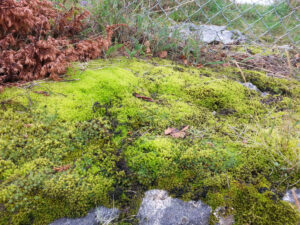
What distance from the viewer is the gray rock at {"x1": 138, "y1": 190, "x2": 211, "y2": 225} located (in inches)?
64.2

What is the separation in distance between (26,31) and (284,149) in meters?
3.31

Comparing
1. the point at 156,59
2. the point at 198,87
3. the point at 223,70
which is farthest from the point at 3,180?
the point at 223,70

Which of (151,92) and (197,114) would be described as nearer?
(197,114)

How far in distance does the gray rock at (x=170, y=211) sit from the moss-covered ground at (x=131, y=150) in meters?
0.06

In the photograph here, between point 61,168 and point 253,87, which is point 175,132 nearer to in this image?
point 61,168

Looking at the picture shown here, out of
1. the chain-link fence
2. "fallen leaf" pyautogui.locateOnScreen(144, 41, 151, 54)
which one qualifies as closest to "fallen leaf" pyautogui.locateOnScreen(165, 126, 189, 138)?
"fallen leaf" pyautogui.locateOnScreen(144, 41, 151, 54)

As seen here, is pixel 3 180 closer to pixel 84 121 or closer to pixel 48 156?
pixel 48 156

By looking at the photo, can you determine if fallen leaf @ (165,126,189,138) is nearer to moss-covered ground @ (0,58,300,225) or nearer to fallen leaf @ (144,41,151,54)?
moss-covered ground @ (0,58,300,225)

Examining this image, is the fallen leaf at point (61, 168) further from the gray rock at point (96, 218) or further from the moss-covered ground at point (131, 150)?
the gray rock at point (96, 218)

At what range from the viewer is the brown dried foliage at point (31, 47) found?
2572mm

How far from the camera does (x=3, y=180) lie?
64.2 inches

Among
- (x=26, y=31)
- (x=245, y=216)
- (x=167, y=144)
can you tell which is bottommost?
(x=245, y=216)

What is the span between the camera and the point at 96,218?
159cm

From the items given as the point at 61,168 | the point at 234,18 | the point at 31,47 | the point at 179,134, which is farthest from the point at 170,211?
the point at 234,18
